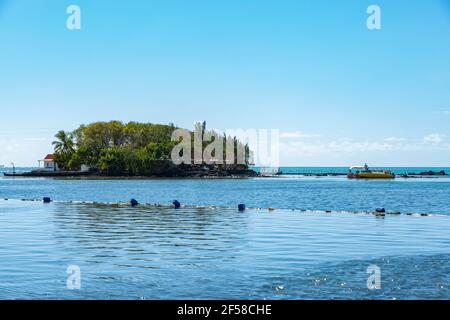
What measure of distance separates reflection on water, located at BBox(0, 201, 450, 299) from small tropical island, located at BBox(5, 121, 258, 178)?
5588 inches

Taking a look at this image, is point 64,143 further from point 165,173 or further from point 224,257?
point 224,257

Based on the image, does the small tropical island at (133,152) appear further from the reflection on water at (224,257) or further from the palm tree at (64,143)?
the reflection on water at (224,257)

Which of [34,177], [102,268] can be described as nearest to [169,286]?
[102,268]

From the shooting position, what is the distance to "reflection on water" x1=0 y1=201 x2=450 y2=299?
56.1 ft

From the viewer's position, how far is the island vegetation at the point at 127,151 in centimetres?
18125

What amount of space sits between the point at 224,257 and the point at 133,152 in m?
161

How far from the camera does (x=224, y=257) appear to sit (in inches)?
914

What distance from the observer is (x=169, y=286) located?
57.7 feet

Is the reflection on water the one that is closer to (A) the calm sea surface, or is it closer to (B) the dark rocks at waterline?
(A) the calm sea surface

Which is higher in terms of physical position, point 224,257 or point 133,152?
point 133,152

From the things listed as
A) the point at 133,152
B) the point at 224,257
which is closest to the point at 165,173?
the point at 133,152

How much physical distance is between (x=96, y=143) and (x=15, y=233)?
160 meters
